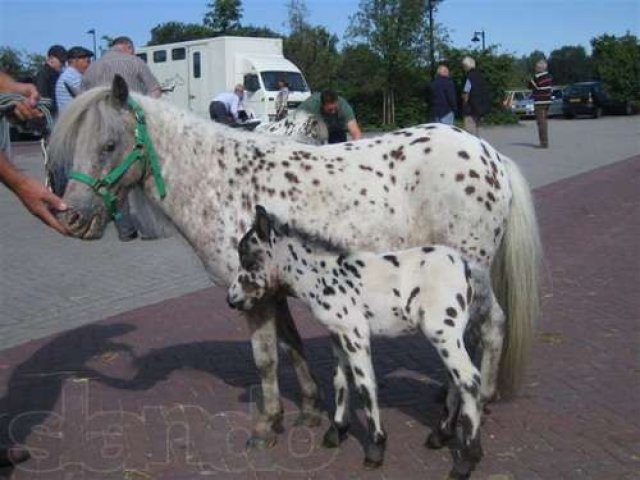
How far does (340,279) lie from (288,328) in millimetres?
944

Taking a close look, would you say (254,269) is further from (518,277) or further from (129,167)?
(518,277)

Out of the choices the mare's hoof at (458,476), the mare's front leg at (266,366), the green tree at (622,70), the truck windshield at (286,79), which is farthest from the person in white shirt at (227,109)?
the green tree at (622,70)

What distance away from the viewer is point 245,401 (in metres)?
5.35

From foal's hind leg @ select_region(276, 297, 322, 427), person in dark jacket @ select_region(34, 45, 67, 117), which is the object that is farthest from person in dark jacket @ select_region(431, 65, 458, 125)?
foal's hind leg @ select_region(276, 297, 322, 427)

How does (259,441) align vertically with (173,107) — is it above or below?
below

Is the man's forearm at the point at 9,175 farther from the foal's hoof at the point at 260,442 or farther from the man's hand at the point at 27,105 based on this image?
the foal's hoof at the point at 260,442

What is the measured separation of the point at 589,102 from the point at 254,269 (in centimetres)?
4095

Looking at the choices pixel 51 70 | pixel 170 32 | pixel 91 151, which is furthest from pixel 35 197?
pixel 170 32

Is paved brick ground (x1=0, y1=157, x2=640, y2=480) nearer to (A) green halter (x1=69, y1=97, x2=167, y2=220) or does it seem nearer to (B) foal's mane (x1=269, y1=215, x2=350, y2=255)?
(B) foal's mane (x1=269, y1=215, x2=350, y2=255)

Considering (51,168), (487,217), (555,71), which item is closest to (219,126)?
(51,168)

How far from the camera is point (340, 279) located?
4.12 m

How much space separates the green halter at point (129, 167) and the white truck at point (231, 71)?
2615 cm

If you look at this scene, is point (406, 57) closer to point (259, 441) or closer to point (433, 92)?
point (433, 92)

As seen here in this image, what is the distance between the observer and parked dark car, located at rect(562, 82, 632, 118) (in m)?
41.9
